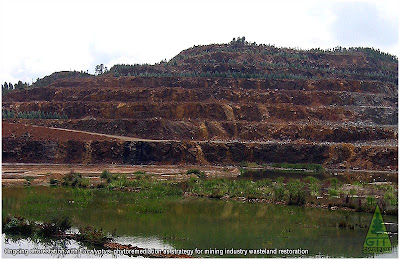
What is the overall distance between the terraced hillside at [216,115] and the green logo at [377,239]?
29287mm

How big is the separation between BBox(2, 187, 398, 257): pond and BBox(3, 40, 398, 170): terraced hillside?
76.3 feet

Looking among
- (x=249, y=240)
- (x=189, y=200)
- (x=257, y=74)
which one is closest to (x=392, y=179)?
(x=189, y=200)

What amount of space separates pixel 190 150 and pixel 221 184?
66.2ft

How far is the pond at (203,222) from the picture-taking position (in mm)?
19906

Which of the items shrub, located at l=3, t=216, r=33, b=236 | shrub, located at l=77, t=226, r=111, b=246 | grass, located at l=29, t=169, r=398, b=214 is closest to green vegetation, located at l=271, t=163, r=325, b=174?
grass, located at l=29, t=169, r=398, b=214

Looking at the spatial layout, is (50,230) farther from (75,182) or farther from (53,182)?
(53,182)

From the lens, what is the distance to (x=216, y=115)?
218 ft

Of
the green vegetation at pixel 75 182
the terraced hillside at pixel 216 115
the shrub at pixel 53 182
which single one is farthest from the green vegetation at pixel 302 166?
the shrub at pixel 53 182

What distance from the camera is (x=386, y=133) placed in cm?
6200

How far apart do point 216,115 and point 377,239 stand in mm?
45372

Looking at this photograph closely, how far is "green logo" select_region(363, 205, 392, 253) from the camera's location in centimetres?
2019

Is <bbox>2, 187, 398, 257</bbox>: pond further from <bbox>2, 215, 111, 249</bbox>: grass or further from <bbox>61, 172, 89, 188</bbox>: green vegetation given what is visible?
<bbox>61, 172, 89, 188</bbox>: green vegetation

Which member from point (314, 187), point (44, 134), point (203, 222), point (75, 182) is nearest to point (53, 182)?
point (75, 182)

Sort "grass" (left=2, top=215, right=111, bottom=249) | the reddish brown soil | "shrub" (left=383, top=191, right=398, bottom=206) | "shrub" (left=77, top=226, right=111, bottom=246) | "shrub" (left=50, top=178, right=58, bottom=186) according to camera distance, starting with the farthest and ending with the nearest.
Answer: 1. the reddish brown soil
2. "shrub" (left=50, top=178, right=58, bottom=186)
3. "shrub" (left=383, top=191, right=398, bottom=206)
4. "grass" (left=2, top=215, right=111, bottom=249)
5. "shrub" (left=77, top=226, right=111, bottom=246)
